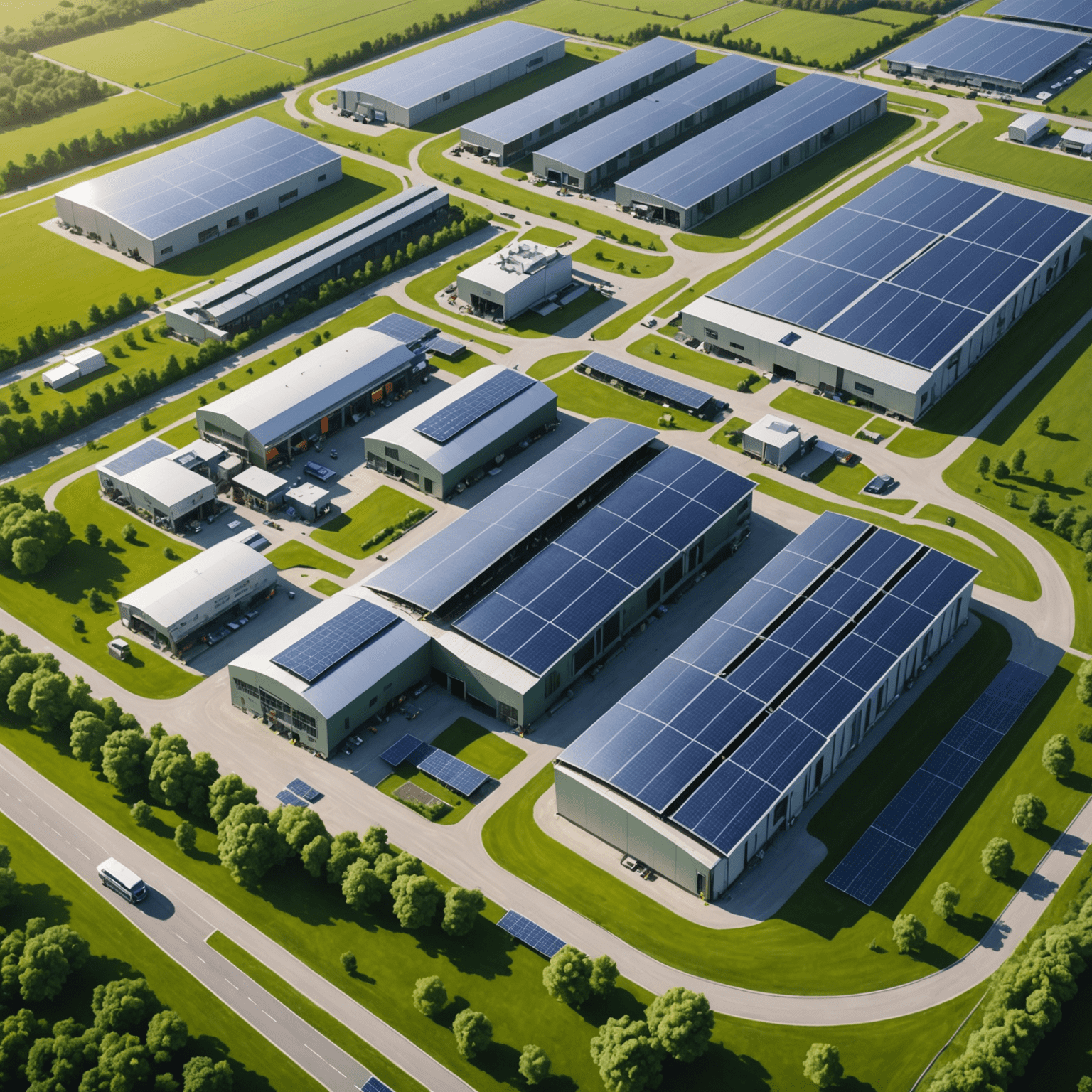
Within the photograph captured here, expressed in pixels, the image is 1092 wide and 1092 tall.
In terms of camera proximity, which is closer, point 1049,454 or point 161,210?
point 1049,454

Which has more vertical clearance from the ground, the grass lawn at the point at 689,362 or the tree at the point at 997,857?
the grass lawn at the point at 689,362

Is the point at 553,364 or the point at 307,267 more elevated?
the point at 307,267

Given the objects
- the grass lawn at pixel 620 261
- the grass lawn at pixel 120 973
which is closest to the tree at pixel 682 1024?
the grass lawn at pixel 120 973

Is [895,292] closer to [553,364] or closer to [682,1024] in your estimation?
[553,364]

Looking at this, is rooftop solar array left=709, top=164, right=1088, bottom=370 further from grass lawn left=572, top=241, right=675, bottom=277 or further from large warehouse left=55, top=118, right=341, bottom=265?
large warehouse left=55, top=118, right=341, bottom=265

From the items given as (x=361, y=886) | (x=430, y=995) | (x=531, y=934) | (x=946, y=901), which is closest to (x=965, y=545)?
(x=946, y=901)

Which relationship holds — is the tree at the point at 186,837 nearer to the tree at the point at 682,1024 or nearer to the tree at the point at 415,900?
the tree at the point at 415,900
